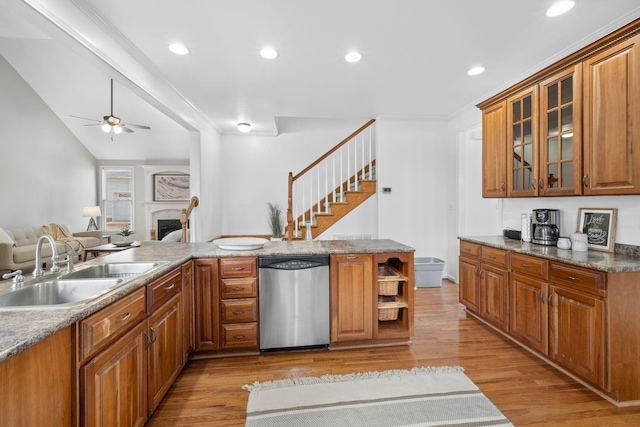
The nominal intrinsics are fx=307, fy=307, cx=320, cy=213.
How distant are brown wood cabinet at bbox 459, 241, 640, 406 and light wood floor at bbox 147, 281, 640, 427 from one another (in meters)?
0.15

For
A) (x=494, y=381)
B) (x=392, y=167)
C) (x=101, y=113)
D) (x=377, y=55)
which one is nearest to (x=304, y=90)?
(x=377, y=55)

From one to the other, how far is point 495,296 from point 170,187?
26.8 feet

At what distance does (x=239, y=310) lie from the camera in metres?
2.58

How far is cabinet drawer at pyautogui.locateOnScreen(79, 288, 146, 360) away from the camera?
1.23 metres

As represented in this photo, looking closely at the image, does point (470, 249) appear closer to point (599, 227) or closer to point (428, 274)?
point (599, 227)

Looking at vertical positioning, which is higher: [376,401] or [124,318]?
[124,318]

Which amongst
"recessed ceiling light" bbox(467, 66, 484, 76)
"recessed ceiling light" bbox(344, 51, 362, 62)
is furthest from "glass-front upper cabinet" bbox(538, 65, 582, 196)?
"recessed ceiling light" bbox(344, 51, 362, 62)

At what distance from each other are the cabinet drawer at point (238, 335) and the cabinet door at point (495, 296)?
2.29m

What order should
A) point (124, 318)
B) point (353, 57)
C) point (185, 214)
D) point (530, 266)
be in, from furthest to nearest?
1. point (185, 214)
2. point (353, 57)
3. point (530, 266)
4. point (124, 318)

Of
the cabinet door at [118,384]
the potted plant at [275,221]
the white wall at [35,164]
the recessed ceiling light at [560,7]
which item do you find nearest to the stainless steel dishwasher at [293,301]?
the cabinet door at [118,384]

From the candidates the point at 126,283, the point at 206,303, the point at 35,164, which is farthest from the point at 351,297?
the point at 35,164

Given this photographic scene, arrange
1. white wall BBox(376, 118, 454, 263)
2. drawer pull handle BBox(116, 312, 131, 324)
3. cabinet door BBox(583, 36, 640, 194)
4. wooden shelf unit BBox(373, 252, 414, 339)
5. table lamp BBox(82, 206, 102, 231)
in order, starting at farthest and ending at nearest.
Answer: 1. table lamp BBox(82, 206, 102, 231)
2. white wall BBox(376, 118, 454, 263)
3. wooden shelf unit BBox(373, 252, 414, 339)
4. cabinet door BBox(583, 36, 640, 194)
5. drawer pull handle BBox(116, 312, 131, 324)

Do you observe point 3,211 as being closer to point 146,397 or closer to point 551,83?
point 146,397

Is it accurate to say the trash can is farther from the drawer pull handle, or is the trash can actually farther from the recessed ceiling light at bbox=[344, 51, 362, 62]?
the drawer pull handle
